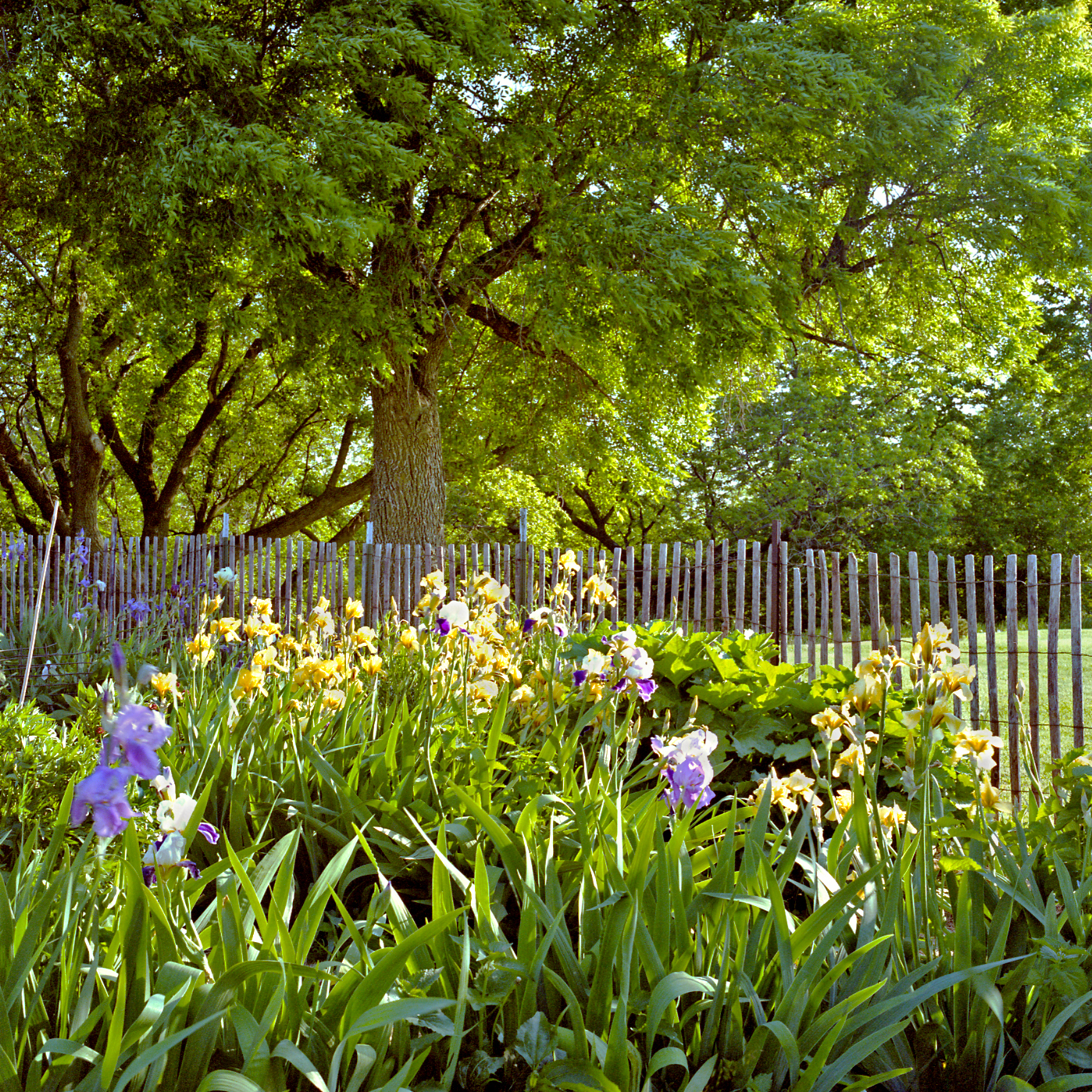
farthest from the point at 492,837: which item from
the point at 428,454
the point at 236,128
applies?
the point at 428,454

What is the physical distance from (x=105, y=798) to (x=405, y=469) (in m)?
9.53

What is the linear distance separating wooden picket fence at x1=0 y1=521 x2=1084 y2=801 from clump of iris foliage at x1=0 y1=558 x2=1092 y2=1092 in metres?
1.79

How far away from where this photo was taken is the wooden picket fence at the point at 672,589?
206 inches

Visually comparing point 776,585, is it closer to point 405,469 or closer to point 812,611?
point 812,611

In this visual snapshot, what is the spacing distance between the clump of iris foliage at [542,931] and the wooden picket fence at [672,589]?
1.79m

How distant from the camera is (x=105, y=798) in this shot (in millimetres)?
1106

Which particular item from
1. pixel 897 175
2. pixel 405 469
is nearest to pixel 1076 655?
pixel 405 469

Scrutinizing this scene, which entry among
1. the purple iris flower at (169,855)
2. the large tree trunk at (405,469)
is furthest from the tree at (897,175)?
the purple iris flower at (169,855)

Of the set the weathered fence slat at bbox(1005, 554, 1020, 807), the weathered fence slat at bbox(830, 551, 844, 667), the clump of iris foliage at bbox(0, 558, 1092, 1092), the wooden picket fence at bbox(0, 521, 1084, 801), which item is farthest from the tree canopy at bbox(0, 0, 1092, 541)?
the clump of iris foliage at bbox(0, 558, 1092, 1092)

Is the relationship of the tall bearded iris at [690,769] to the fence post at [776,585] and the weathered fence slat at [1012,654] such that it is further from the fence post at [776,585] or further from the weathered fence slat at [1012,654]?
the fence post at [776,585]

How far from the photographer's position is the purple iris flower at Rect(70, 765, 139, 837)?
3.59 ft

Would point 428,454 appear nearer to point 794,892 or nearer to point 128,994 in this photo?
point 794,892

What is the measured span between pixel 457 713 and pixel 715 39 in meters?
9.89

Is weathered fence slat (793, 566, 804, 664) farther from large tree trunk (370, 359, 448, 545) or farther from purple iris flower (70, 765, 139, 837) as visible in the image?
purple iris flower (70, 765, 139, 837)
